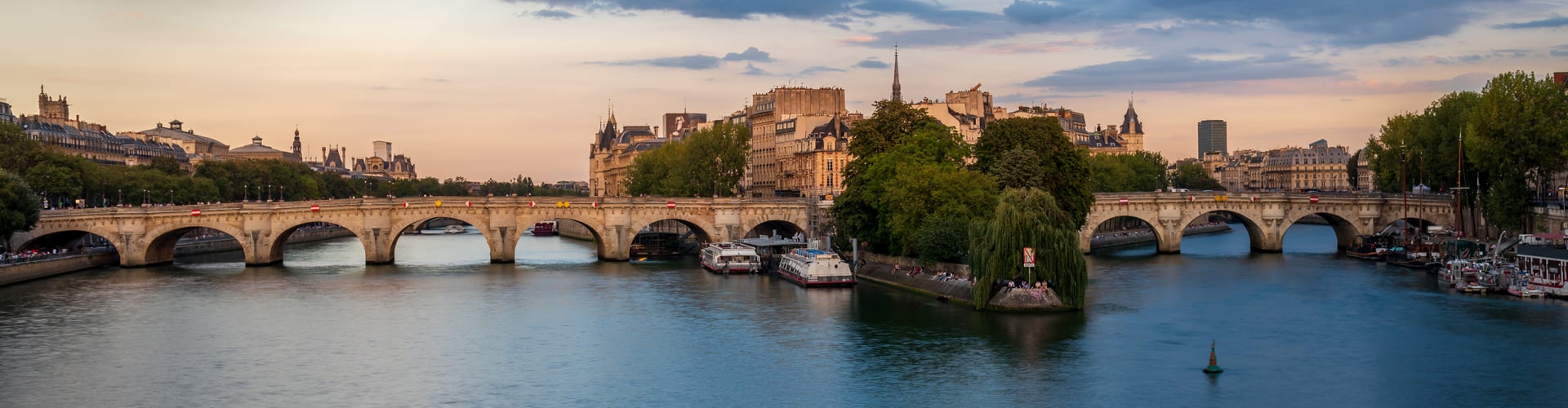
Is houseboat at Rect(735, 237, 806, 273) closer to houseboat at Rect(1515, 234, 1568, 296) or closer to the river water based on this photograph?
the river water

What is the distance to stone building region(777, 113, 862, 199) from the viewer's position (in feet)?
385

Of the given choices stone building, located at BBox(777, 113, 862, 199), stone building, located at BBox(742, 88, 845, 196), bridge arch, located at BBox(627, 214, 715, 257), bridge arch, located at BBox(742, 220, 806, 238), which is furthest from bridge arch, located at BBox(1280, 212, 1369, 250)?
stone building, located at BBox(742, 88, 845, 196)

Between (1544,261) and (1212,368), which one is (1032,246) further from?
(1544,261)

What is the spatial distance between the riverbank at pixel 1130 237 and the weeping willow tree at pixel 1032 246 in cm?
3633

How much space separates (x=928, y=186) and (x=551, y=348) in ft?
72.6

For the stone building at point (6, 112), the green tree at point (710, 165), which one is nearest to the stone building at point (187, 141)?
the stone building at point (6, 112)

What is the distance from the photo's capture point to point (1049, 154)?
221 feet

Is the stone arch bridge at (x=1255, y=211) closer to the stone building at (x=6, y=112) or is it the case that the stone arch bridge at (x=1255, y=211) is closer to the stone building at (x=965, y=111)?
the stone building at (x=965, y=111)

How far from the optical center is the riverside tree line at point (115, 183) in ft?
227

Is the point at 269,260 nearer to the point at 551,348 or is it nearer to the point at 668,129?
the point at 551,348

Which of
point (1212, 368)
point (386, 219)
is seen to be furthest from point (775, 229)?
point (1212, 368)

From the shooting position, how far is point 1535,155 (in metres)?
64.5

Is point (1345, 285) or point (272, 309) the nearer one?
point (272, 309)

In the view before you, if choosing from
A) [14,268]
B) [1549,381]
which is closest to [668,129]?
[14,268]
